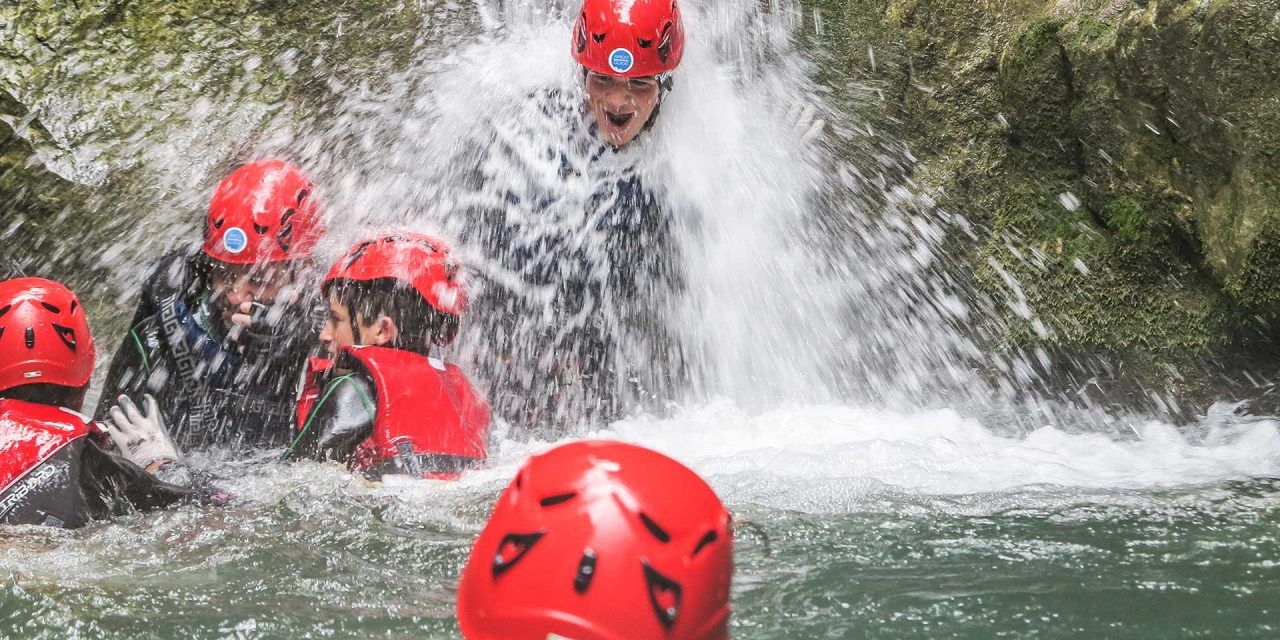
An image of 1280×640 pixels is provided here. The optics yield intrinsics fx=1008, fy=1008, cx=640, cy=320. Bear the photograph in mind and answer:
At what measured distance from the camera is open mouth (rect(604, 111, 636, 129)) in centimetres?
547

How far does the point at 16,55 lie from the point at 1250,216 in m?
7.27

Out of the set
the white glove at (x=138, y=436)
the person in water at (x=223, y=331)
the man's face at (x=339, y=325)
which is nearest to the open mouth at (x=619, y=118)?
the person in water at (x=223, y=331)

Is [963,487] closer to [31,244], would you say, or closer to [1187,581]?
[1187,581]

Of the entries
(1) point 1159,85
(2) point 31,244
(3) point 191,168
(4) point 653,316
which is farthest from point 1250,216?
(2) point 31,244

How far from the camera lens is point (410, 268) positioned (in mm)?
4473

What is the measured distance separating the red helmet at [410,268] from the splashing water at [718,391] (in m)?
0.82

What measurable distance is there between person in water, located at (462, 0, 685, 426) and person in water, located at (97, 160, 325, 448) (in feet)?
3.68

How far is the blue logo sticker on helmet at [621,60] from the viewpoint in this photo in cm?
538

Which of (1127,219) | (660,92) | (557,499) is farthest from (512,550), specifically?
(1127,219)

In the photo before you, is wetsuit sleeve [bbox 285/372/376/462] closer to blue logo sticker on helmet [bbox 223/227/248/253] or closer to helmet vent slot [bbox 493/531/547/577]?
blue logo sticker on helmet [bbox 223/227/248/253]

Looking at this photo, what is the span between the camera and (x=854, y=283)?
6320mm

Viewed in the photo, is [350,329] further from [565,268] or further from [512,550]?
[512,550]

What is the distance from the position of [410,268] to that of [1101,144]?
3.78m

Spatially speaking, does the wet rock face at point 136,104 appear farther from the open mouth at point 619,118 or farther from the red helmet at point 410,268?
the red helmet at point 410,268
